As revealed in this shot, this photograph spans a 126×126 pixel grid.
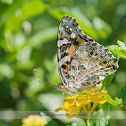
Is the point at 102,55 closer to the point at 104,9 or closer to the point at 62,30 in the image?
the point at 62,30

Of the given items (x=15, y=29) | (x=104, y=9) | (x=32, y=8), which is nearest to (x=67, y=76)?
(x=32, y=8)

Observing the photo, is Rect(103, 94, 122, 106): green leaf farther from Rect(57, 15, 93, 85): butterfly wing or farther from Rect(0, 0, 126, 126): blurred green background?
Rect(0, 0, 126, 126): blurred green background

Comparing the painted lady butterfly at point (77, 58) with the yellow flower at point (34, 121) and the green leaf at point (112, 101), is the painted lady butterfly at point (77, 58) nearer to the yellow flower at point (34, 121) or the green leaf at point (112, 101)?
the green leaf at point (112, 101)

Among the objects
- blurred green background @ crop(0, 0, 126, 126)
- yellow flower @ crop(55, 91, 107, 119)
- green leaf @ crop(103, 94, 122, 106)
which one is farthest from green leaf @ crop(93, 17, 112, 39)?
green leaf @ crop(103, 94, 122, 106)

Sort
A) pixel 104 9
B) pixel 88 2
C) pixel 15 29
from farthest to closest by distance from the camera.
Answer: pixel 88 2, pixel 104 9, pixel 15 29

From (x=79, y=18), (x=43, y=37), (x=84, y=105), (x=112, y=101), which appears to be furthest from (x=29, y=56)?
(x=112, y=101)

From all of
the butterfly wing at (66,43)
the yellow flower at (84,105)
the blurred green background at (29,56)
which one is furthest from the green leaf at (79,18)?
the yellow flower at (84,105)

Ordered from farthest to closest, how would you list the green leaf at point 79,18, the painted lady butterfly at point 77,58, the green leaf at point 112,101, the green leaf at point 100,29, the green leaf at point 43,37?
1. the green leaf at point 43,37
2. the green leaf at point 100,29
3. the green leaf at point 79,18
4. the painted lady butterfly at point 77,58
5. the green leaf at point 112,101

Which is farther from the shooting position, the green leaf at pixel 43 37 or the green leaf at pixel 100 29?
the green leaf at pixel 43 37
